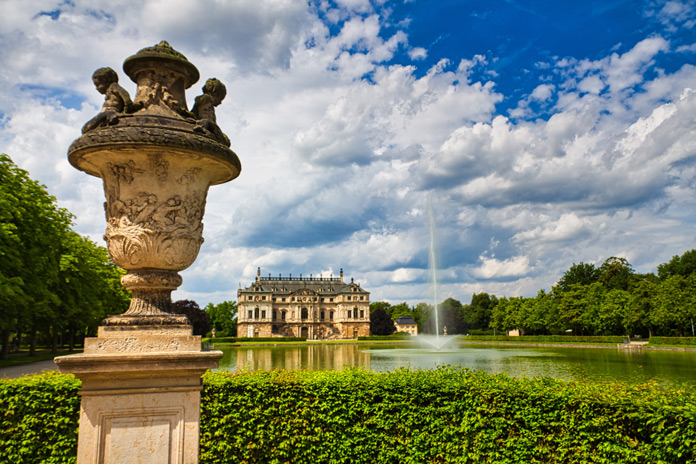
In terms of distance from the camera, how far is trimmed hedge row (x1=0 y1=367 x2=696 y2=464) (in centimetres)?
627

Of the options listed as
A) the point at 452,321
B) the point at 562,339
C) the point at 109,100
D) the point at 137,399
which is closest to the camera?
Answer: the point at 137,399

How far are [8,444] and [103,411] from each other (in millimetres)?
4005

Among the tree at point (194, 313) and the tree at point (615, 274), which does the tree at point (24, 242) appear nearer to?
the tree at point (194, 313)

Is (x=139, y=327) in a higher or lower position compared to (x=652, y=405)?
higher

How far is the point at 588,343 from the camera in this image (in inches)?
1909

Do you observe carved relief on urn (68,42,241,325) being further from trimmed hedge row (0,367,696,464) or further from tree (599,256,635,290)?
tree (599,256,635,290)

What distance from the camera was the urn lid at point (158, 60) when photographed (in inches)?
175

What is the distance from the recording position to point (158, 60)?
14.7 ft

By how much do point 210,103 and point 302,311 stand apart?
11005cm

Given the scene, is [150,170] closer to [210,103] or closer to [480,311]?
[210,103]

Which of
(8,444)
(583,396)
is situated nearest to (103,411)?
(8,444)

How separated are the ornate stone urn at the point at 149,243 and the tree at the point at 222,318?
109707 millimetres

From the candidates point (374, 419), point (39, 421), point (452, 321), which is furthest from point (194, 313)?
point (452, 321)

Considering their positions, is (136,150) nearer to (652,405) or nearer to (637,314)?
(652,405)
